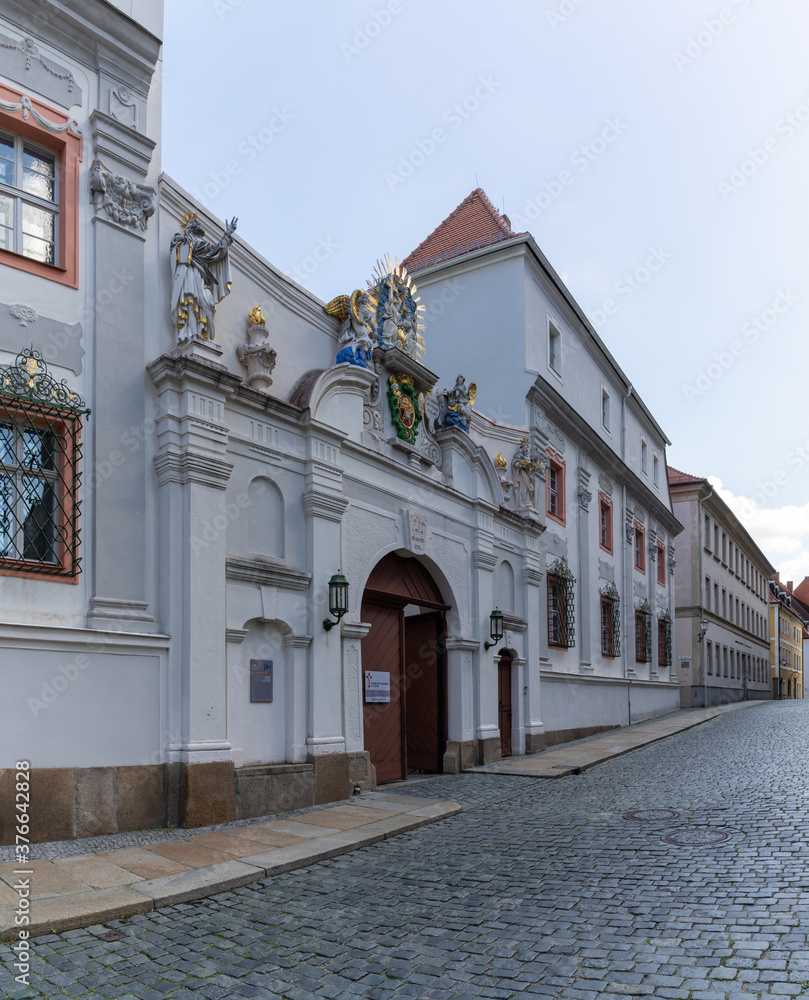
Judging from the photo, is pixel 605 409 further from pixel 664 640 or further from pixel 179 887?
pixel 179 887

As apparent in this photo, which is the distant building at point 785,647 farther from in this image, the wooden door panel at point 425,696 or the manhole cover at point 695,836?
the manhole cover at point 695,836

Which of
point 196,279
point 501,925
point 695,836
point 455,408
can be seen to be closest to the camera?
point 501,925

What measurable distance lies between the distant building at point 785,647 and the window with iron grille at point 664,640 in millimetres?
37326

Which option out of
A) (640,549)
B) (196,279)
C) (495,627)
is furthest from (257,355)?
(640,549)

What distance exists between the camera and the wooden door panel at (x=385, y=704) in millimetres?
13336

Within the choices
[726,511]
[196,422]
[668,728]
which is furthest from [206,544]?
[726,511]

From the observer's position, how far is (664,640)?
109 feet

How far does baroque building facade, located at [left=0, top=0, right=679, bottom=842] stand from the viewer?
28.9 ft

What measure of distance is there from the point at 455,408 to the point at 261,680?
22.6ft

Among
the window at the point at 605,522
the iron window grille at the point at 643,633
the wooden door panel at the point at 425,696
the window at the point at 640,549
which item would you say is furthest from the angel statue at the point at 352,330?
the window at the point at 640,549

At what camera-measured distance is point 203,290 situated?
1045 centimetres

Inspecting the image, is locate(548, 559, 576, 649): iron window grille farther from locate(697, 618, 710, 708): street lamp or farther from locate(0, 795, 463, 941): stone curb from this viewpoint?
locate(697, 618, 710, 708): street lamp

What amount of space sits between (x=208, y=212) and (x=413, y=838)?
7.90 metres

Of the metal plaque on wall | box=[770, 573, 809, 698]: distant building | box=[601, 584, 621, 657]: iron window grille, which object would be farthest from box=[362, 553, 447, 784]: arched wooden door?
box=[770, 573, 809, 698]: distant building
